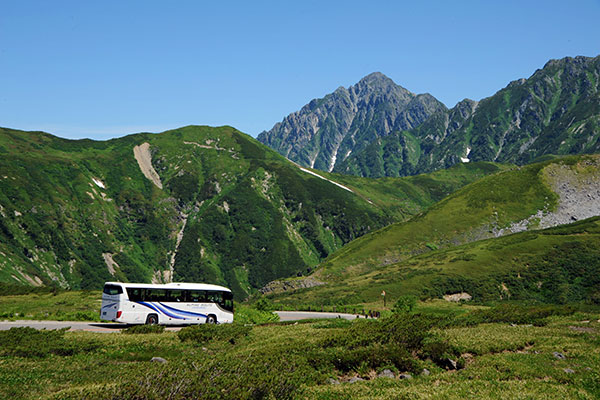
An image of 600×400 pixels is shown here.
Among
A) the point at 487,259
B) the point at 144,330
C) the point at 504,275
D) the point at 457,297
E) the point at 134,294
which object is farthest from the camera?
the point at 487,259

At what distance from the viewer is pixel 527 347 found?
→ 31.1m

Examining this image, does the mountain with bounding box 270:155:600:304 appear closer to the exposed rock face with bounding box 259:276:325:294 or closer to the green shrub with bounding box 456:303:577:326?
the exposed rock face with bounding box 259:276:325:294

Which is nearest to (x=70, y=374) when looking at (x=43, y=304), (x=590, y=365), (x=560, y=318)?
(x=590, y=365)

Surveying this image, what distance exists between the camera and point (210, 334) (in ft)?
115

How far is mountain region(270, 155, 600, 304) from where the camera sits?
122000 mm

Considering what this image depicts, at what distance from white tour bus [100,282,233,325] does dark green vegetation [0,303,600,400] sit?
1196 cm

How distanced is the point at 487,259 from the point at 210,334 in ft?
399

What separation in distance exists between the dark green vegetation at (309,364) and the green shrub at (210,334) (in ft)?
0.25

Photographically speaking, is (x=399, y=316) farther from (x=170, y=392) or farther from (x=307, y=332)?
(x=170, y=392)

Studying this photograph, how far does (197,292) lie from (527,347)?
35808 mm

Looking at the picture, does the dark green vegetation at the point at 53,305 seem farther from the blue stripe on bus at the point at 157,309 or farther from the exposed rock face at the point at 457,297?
the exposed rock face at the point at 457,297

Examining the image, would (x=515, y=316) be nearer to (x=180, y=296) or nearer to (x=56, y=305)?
(x=180, y=296)

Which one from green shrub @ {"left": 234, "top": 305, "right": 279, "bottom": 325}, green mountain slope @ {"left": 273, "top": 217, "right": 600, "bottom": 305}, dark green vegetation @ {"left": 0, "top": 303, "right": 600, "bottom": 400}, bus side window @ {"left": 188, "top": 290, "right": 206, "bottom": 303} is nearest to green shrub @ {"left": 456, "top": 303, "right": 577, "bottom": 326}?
dark green vegetation @ {"left": 0, "top": 303, "right": 600, "bottom": 400}

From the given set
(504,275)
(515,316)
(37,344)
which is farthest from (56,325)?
(504,275)
